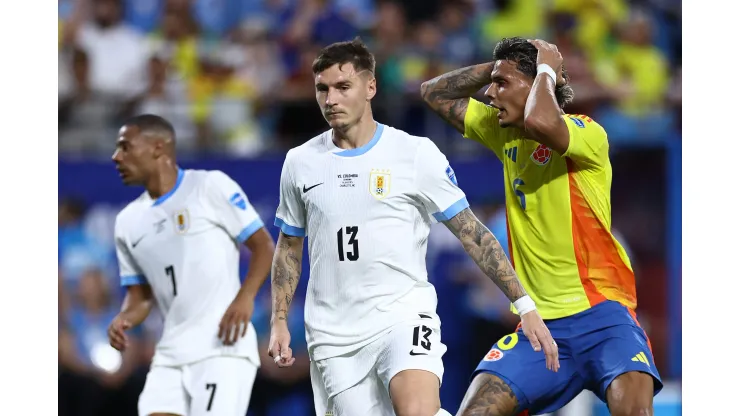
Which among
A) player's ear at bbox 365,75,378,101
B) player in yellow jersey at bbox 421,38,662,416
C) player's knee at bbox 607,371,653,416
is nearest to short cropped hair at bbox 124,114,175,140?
player's ear at bbox 365,75,378,101

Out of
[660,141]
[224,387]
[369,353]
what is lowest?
[224,387]

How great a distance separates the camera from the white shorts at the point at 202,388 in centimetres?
678

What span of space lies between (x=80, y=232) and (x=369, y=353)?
18.2ft

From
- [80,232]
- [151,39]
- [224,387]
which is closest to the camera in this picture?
[224,387]

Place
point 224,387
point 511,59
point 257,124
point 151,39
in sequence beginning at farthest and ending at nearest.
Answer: point 151,39
point 257,124
point 224,387
point 511,59

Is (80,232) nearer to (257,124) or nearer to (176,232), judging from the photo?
(257,124)

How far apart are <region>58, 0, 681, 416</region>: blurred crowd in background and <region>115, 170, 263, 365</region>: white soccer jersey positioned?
111 inches

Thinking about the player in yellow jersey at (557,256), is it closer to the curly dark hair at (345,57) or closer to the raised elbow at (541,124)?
the raised elbow at (541,124)

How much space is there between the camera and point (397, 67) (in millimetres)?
11891

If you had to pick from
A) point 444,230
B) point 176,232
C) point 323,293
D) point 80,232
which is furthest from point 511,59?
point 80,232

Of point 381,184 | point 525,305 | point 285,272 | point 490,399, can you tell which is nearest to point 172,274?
point 285,272

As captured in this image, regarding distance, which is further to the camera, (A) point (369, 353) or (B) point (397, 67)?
(B) point (397, 67)

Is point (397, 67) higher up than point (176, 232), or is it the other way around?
point (397, 67)

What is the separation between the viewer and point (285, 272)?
18.8 feet
